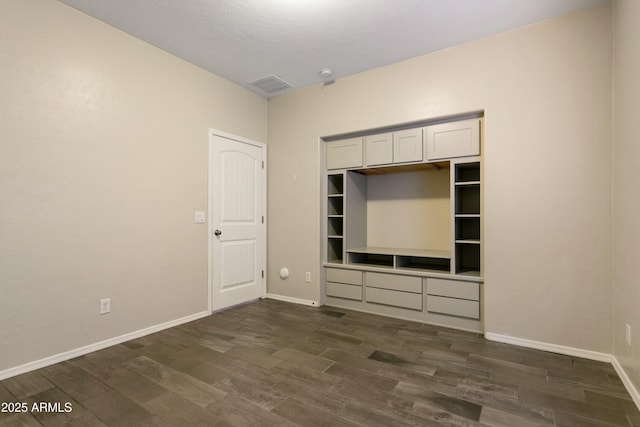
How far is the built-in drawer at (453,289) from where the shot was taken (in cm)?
301

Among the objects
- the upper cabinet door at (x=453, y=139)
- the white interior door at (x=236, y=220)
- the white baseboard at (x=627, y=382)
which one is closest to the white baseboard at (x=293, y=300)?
the white interior door at (x=236, y=220)

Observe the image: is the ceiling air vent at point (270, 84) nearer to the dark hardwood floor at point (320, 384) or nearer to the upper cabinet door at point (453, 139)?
the upper cabinet door at point (453, 139)

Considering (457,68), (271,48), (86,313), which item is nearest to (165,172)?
(86,313)

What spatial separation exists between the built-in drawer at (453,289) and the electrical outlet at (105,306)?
3063mm

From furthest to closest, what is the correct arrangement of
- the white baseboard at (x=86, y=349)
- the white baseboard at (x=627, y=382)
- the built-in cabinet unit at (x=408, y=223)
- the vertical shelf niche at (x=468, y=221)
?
the vertical shelf niche at (x=468, y=221), the built-in cabinet unit at (x=408, y=223), the white baseboard at (x=86, y=349), the white baseboard at (x=627, y=382)

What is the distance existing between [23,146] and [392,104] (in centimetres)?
329

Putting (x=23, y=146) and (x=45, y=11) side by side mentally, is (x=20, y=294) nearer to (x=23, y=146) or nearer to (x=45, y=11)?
(x=23, y=146)

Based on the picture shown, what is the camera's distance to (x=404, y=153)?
3.40m

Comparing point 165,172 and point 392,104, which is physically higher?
point 392,104

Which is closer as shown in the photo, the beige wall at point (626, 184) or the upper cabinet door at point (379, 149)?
the beige wall at point (626, 184)

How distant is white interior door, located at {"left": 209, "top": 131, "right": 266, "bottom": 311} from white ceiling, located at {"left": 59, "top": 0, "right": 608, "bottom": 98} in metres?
1.05

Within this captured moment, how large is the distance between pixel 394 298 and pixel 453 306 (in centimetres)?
62

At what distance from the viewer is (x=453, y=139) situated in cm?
312

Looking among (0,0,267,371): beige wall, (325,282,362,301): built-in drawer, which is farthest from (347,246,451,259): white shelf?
(0,0,267,371): beige wall
